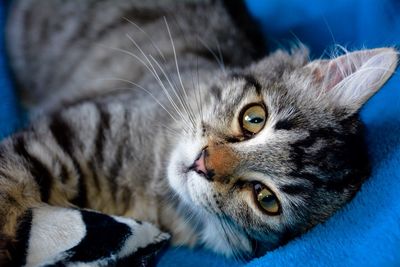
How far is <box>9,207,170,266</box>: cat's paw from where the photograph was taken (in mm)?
1005

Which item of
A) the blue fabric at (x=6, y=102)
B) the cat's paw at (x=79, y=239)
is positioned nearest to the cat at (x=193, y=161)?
the cat's paw at (x=79, y=239)

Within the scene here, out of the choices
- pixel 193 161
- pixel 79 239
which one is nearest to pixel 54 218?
pixel 79 239

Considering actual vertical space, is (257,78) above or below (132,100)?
above

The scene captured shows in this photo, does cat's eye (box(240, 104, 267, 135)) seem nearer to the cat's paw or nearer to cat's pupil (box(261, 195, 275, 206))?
cat's pupil (box(261, 195, 275, 206))

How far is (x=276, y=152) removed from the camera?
3.59 ft

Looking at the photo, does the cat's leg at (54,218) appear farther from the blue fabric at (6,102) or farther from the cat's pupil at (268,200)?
the blue fabric at (6,102)

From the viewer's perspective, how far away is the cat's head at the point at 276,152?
3.60ft

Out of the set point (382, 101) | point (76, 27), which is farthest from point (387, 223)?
point (76, 27)

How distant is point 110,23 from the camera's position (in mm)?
1885

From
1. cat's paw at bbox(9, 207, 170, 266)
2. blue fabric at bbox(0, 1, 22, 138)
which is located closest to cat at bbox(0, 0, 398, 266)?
cat's paw at bbox(9, 207, 170, 266)

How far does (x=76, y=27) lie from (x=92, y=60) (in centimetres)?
16

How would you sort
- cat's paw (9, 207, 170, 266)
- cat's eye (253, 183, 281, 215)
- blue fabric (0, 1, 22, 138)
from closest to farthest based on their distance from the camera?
cat's paw (9, 207, 170, 266) < cat's eye (253, 183, 281, 215) < blue fabric (0, 1, 22, 138)

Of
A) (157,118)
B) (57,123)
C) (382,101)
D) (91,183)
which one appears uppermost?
(382,101)

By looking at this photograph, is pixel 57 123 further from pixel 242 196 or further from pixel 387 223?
pixel 387 223
